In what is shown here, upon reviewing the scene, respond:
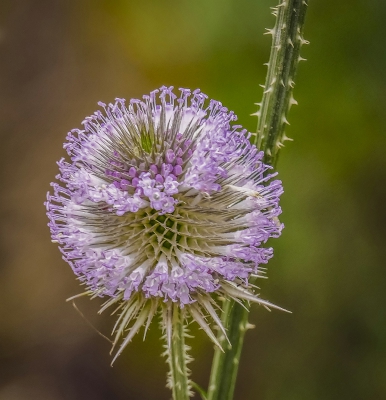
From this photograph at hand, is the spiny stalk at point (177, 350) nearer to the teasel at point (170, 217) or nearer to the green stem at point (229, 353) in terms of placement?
the teasel at point (170, 217)

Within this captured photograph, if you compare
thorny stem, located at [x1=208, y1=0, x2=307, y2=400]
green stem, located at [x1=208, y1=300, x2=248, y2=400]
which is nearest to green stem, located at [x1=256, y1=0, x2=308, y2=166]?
thorny stem, located at [x1=208, y1=0, x2=307, y2=400]

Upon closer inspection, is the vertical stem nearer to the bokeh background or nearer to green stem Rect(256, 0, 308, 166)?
green stem Rect(256, 0, 308, 166)

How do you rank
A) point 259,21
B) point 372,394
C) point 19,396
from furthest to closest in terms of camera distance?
point 19,396
point 259,21
point 372,394

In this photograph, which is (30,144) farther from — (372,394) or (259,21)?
(372,394)

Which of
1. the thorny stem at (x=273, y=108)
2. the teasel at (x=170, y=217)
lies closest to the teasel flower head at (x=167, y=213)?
the teasel at (x=170, y=217)

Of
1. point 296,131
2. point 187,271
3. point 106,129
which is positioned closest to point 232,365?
point 187,271

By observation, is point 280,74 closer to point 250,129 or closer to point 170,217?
point 170,217
